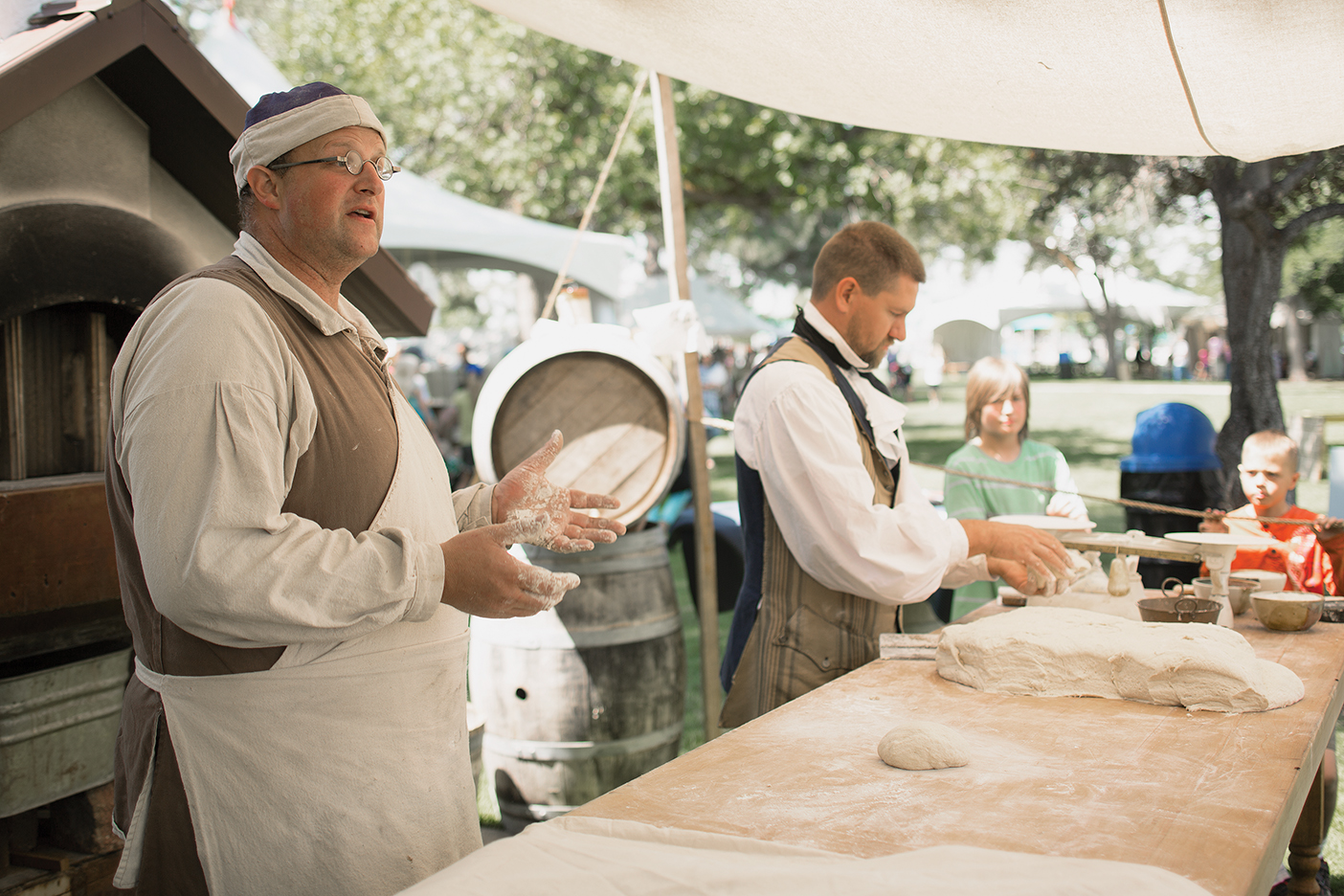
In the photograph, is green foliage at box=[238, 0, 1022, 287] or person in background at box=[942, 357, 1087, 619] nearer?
person in background at box=[942, 357, 1087, 619]

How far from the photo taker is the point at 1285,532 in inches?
144

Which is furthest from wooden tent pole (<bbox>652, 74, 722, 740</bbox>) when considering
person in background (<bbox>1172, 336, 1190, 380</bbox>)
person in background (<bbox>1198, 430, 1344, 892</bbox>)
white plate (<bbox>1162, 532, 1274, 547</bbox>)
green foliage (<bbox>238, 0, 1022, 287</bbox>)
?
person in background (<bbox>1172, 336, 1190, 380</bbox>)

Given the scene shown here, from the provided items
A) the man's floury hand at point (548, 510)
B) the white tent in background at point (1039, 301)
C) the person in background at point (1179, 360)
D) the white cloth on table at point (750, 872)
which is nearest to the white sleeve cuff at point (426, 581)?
the man's floury hand at point (548, 510)

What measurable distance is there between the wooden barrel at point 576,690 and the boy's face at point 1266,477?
2314 mm

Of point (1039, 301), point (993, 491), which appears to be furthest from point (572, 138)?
point (1039, 301)

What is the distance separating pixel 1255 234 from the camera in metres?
6.31

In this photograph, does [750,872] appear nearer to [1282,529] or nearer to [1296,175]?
[1282,529]

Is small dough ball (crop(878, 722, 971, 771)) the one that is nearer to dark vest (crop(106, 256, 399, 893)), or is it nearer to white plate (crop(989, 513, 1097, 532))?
dark vest (crop(106, 256, 399, 893))

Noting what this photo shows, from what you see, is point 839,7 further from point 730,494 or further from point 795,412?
point 730,494

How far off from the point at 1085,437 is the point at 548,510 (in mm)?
16125

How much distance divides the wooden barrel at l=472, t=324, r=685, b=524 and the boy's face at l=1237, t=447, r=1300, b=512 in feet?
7.10

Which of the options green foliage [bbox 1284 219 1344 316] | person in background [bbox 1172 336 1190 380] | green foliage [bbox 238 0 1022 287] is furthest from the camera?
person in background [bbox 1172 336 1190 380]

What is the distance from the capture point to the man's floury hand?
1.68m

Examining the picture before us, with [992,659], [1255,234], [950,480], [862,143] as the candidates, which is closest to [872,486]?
[992,659]
